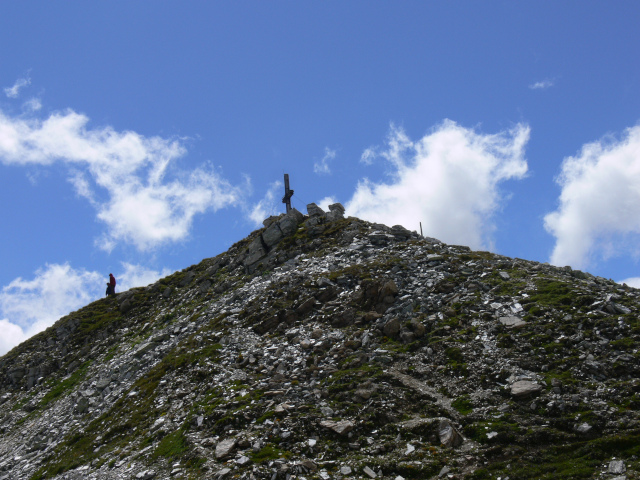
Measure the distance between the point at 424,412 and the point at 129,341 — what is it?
106 ft

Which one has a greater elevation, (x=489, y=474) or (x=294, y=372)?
(x=294, y=372)

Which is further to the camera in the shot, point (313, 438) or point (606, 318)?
point (606, 318)

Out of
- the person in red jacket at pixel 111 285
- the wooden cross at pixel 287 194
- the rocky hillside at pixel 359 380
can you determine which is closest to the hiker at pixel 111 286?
the person in red jacket at pixel 111 285

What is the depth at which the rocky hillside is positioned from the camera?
18375 mm

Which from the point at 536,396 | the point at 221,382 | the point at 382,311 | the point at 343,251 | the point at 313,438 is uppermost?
the point at 343,251

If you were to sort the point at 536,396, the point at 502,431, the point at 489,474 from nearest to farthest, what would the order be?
1. the point at 489,474
2. the point at 502,431
3. the point at 536,396

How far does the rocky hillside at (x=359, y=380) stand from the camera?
1838cm

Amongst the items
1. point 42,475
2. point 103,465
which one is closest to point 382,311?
point 103,465

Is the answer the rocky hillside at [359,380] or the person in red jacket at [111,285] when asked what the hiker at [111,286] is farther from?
the rocky hillside at [359,380]

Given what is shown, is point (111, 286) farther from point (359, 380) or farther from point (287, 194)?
point (359, 380)

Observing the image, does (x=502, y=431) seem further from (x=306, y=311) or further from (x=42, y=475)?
(x=42, y=475)

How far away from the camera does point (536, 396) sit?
2039cm

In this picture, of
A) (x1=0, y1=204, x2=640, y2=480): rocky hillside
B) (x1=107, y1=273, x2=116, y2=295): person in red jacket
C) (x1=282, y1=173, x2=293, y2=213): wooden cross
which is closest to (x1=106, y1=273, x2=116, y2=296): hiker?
(x1=107, y1=273, x2=116, y2=295): person in red jacket

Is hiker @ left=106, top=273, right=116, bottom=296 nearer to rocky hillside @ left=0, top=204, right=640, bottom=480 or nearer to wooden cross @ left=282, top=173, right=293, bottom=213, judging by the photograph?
rocky hillside @ left=0, top=204, right=640, bottom=480
